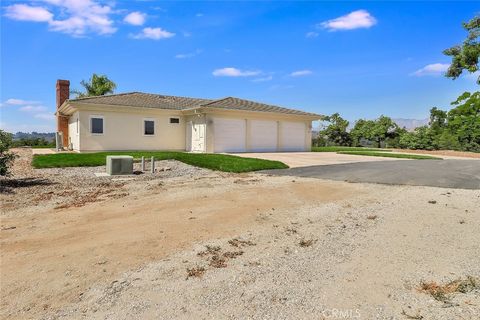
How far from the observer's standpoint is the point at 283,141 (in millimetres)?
24203

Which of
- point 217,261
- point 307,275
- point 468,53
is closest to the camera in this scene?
point 468,53

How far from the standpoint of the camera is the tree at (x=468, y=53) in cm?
245

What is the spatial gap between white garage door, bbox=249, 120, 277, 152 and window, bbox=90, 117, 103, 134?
31.2ft

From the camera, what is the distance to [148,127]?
70.6ft

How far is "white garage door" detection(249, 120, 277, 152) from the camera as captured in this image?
22641 millimetres

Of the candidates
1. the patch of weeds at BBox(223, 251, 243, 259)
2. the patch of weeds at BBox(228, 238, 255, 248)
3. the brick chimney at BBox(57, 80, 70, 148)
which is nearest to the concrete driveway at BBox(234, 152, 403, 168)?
the patch of weeds at BBox(228, 238, 255, 248)

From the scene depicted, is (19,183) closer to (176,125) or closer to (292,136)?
(176,125)

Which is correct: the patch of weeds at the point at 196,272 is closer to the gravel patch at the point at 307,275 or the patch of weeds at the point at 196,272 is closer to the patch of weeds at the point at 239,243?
the gravel patch at the point at 307,275

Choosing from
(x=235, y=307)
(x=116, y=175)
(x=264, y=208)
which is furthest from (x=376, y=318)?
(x=116, y=175)

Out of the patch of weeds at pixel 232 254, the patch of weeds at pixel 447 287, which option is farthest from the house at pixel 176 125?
the patch of weeds at pixel 447 287

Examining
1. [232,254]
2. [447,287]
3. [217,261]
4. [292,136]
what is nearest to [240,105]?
[292,136]

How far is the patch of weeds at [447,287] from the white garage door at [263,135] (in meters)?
19.2

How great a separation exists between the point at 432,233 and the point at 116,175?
9.65 m

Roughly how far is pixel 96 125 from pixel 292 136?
13377 mm
